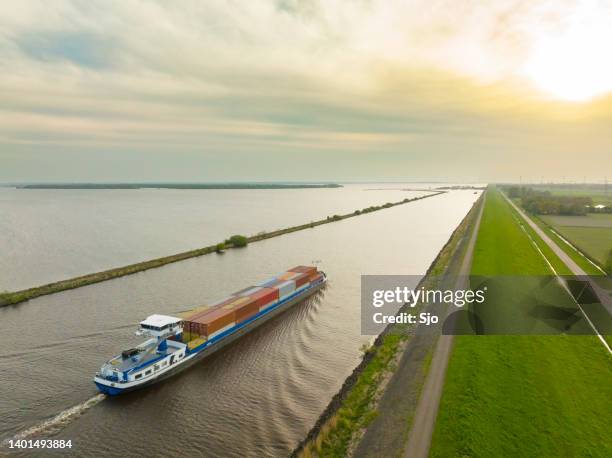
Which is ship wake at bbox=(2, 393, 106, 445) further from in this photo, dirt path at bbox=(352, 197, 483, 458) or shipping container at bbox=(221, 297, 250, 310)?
dirt path at bbox=(352, 197, 483, 458)

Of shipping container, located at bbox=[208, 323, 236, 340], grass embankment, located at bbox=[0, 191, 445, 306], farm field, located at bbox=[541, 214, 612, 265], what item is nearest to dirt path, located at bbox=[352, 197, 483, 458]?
shipping container, located at bbox=[208, 323, 236, 340]

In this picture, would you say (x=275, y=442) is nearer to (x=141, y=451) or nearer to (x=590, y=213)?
(x=141, y=451)

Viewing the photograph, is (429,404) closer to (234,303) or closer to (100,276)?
(234,303)

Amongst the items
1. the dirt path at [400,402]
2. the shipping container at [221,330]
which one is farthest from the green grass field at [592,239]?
the shipping container at [221,330]

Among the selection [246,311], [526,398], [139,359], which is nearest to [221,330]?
[246,311]

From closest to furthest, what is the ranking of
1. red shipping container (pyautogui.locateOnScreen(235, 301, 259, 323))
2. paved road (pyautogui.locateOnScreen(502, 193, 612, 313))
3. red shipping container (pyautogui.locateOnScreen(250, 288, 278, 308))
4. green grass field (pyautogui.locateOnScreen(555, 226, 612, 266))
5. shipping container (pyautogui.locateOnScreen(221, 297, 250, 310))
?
red shipping container (pyautogui.locateOnScreen(235, 301, 259, 323)) → shipping container (pyautogui.locateOnScreen(221, 297, 250, 310)) → red shipping container (pyautogui.locateOnScreen(250, 288, 278, 308)) → paved road (pyautogui.locateOnScreen(502, 193, 612, 313)) → green grass field (pyautogui.locateOnScreen(555, 226, 612, 266))

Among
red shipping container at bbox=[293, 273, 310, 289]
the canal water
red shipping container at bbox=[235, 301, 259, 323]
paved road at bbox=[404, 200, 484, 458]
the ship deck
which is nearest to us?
paved road at bbox=[404, 200, 484, 458]
